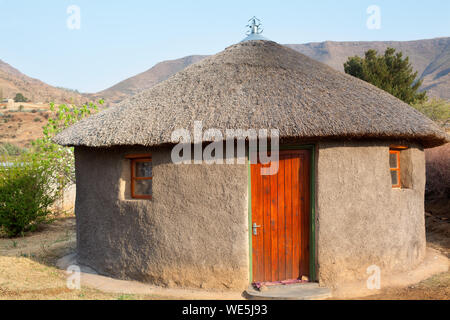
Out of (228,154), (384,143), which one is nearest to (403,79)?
(384,143)

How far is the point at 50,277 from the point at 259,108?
4419 millimetres

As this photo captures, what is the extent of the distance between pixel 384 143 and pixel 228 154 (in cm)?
250

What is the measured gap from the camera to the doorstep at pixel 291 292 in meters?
4.95

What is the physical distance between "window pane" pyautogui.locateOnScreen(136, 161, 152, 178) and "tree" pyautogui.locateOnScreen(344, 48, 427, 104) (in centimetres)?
1729

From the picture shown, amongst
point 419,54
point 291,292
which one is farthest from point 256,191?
point 419,54

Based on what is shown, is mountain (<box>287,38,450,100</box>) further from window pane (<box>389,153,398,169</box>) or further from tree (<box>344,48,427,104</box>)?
window pane (<box>389,153,398,169</box>)

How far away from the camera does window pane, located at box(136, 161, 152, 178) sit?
19.9ft

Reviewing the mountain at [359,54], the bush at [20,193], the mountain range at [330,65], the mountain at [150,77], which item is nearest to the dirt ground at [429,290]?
A: the bush at [20,193]

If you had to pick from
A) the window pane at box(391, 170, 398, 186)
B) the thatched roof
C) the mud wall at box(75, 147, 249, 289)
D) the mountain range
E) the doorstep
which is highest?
the mountain range

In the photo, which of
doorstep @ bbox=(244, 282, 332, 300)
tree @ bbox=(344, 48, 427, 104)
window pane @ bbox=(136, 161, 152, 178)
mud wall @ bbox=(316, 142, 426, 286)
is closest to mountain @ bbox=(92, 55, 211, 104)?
tree @ bbox=(344, 48, 427, 104)

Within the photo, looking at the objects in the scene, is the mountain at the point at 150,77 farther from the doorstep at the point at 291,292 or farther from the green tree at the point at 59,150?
the doorstep at the point at 291,292

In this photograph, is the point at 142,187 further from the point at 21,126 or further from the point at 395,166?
the point at 21,126

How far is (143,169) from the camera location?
6090 mm

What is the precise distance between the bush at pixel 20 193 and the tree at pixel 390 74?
1724 centimetres
